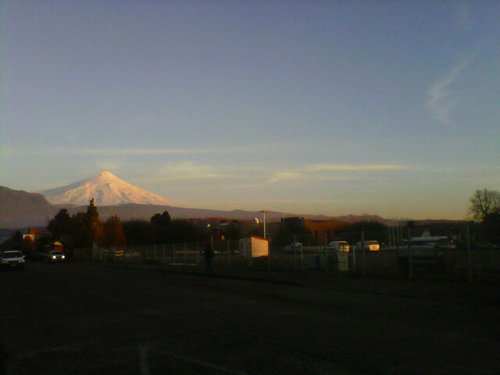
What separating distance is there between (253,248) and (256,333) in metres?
27.3

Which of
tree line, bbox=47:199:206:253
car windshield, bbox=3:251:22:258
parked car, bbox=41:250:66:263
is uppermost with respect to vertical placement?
tree line, bbox=47:199:206:253

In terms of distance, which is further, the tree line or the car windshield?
the tree line

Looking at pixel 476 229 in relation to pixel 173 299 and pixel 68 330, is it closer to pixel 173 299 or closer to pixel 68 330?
pixel 173 299

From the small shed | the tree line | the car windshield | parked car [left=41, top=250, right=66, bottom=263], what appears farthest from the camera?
the tree line

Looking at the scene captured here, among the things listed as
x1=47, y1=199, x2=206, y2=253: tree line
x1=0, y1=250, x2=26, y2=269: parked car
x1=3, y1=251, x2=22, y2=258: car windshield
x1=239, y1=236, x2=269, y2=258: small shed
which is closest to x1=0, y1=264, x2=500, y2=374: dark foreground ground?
x1=239, y1=236, x2=269, y2=258: small shed

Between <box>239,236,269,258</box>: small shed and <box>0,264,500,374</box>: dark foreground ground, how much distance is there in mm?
19252

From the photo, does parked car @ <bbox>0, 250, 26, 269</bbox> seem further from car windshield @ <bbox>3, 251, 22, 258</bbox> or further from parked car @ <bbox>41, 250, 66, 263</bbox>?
parked car @ <bbox>41, 250, 66, 263</bbox>

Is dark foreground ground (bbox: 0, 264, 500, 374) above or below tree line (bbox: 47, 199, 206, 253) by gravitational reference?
below

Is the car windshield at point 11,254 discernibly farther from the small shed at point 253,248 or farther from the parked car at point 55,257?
the parked car at point 55,257

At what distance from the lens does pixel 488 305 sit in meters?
14.4

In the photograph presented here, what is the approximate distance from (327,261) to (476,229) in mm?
9367

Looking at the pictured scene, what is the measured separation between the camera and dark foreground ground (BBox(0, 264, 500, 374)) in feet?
24.4

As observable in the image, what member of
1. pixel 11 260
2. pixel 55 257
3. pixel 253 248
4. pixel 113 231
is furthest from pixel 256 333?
pixel 113 231

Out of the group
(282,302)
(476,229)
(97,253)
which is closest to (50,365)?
(282,302)
